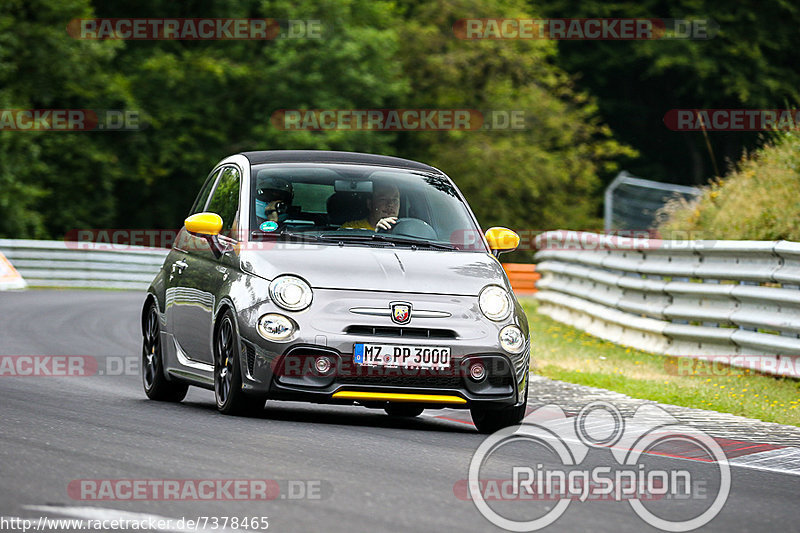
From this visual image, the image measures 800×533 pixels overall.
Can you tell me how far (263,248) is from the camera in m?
9.66

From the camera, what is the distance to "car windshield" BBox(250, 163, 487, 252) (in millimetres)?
9984

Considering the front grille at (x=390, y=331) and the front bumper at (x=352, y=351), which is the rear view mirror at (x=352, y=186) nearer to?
the front bumper at (x=352, y=351)

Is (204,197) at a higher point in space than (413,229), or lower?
higher

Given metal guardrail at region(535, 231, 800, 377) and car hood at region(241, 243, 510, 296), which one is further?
metal guardrail at region(535, 231, 800, 377)

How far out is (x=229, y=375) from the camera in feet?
31.2

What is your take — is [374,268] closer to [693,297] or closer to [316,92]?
[693,297]

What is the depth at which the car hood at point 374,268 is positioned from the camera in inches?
365

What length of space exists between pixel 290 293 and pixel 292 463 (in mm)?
1985

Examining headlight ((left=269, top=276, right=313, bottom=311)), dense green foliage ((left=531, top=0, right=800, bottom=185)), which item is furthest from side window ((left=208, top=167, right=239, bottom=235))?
dense green foliage ((left=531, top=0, right=800, bottom=185))

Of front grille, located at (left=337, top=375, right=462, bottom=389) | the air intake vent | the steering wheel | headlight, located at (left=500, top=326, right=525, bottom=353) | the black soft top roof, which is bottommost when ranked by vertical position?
front grille, located at (left=337, top=375, right=462, bottom=389)

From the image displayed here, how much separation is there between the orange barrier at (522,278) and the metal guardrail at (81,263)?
7.63m

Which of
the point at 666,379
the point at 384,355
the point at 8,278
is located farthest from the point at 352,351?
the point at 8,278

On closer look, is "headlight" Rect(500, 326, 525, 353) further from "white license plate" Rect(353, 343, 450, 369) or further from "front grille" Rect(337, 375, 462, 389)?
"white license plate" Rect(353, 343, 450, 369)

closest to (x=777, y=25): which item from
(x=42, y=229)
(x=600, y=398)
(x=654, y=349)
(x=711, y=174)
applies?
(x=711, y=174)
